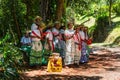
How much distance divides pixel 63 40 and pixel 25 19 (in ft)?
Answer: 27.0

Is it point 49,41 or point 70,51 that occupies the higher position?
point 49,41

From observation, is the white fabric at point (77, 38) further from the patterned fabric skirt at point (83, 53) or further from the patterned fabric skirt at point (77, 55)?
the patterned fabric skirt at point (83, 53)

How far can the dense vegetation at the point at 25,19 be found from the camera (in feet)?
26.7

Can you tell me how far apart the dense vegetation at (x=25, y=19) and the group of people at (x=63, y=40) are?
0.81 meters

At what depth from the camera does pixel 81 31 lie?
1527cm

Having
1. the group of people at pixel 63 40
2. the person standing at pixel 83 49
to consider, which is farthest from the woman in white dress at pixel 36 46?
the person standing at pixel 83 49

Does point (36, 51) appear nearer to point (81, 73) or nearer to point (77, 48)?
point (77, 48)

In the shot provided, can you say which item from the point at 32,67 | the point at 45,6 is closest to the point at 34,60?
the point at 32,67

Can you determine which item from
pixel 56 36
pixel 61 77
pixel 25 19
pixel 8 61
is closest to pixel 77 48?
pixel 56 36

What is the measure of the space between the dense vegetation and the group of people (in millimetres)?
814

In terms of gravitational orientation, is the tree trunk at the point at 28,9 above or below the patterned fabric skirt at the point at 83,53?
above

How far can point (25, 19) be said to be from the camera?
22828 millimetres

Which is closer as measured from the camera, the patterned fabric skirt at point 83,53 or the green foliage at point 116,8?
the patterned fabric skirt at point 83,53

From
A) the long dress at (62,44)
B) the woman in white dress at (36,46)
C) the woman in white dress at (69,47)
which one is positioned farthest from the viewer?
the long dress at (62,44)
